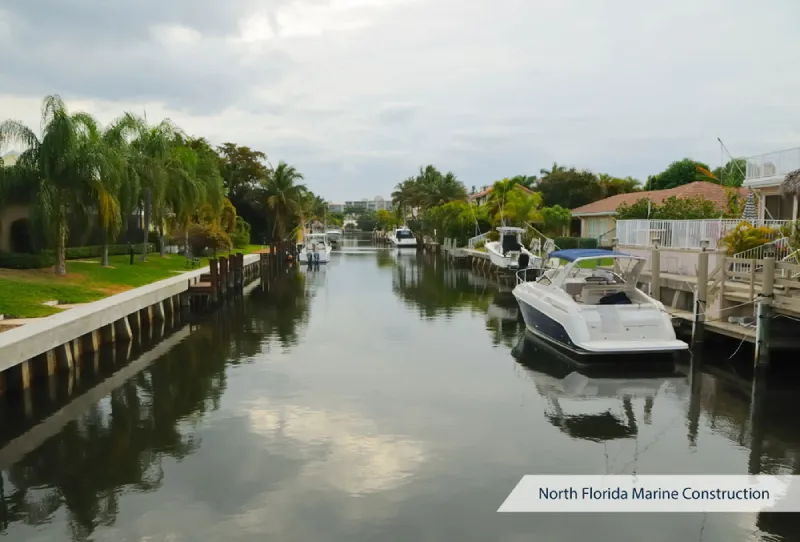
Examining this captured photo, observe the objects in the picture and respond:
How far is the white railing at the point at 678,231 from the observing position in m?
22.2

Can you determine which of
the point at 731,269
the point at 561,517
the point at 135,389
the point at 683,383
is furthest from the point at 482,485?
the point at 731,269

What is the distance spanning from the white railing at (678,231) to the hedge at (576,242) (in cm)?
1215

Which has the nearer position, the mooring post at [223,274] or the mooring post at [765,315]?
the mooring post at [765,315]

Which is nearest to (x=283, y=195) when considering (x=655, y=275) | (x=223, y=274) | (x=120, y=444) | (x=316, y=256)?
(x=316, y=256)

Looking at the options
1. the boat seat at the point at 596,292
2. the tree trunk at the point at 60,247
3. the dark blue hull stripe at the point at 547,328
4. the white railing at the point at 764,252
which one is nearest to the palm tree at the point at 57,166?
the tree trunk at the point at 60,247

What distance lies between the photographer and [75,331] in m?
15.5

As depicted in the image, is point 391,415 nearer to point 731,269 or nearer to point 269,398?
point 269,398

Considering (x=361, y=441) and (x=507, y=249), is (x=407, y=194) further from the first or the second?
(x=361, y=441)

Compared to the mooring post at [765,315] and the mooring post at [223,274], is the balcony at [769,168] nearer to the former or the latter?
the mooring post at [765,315]

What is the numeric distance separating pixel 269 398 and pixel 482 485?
5.86m

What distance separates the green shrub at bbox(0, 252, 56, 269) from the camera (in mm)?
23000

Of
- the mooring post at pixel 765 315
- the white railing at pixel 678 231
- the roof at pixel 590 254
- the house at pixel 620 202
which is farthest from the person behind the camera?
the house at pixel 620 202

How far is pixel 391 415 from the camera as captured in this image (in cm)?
1262

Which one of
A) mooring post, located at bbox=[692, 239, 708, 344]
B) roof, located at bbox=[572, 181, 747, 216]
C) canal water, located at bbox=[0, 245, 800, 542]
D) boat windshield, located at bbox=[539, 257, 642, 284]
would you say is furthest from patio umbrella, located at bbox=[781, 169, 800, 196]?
roof, located at bbox=[572, 181, 747, 216]
